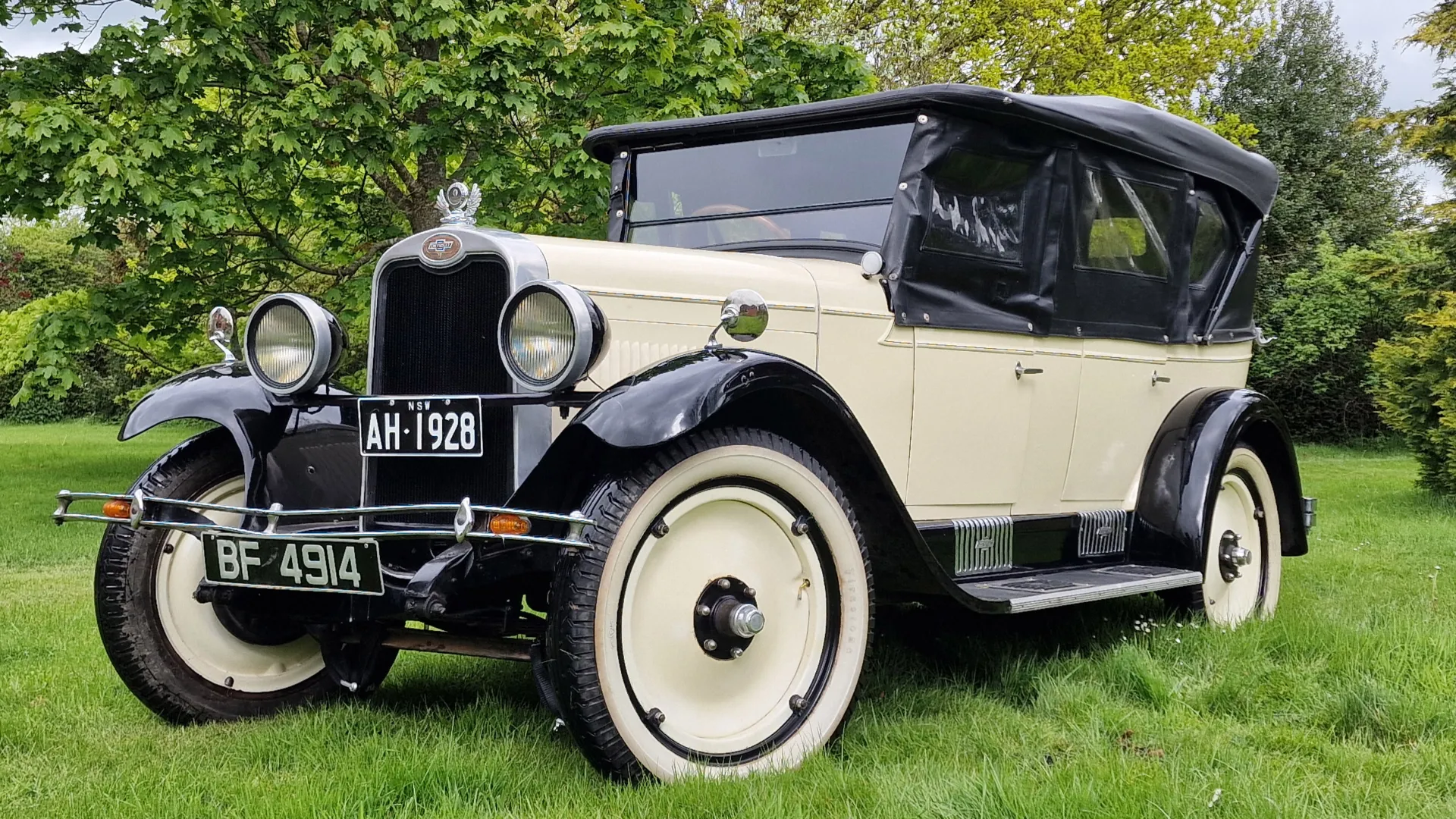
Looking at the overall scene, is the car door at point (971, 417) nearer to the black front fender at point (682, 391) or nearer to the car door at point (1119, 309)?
the car door at point (1119, 309)

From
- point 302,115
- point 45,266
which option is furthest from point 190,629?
point 45,266

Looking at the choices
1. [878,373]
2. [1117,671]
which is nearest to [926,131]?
[878,373]

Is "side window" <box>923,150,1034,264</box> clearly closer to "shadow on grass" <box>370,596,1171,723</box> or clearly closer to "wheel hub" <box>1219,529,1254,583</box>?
"shadow on grass" <box>370,596,1171,723</box>

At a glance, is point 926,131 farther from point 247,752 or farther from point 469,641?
point 247,752

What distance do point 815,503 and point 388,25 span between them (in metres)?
8.52

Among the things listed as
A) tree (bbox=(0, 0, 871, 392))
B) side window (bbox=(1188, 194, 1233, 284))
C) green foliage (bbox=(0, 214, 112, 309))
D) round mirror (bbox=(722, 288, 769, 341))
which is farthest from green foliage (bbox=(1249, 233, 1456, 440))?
green foliage (bbox=(0, 214, 112, 309))

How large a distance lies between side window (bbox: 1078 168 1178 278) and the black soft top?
145 mm

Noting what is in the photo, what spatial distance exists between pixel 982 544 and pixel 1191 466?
45.6 inches

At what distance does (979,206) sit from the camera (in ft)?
14.4

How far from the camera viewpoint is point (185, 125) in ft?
31.7

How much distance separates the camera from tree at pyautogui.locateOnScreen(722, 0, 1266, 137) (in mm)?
19109

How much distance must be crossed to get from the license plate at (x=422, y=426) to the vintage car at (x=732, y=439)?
1 centimetres

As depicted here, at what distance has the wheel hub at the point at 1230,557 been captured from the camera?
5145mm

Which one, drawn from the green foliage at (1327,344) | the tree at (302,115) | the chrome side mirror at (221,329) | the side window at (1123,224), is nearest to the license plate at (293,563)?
the chrome side mirror at (221,329)
